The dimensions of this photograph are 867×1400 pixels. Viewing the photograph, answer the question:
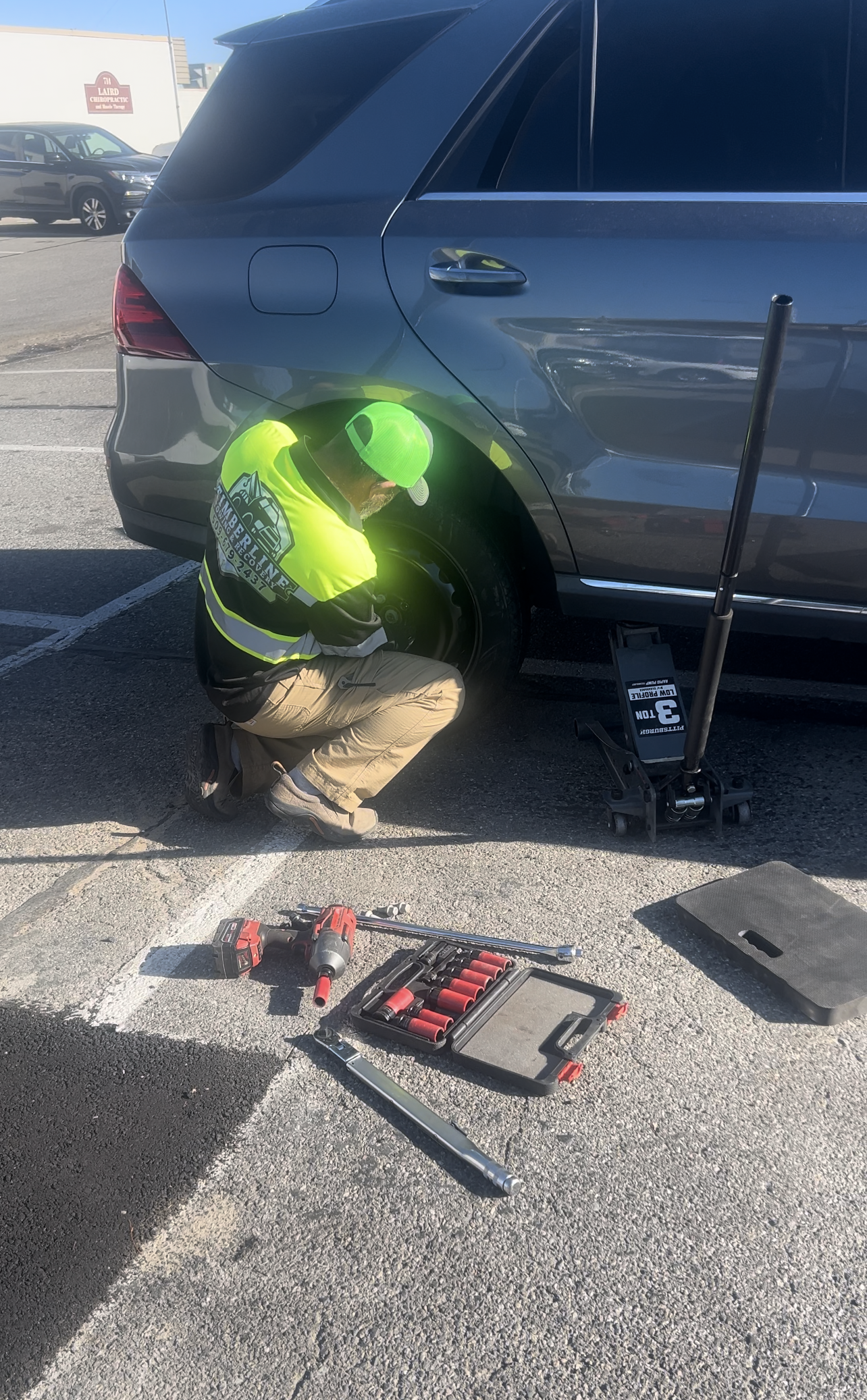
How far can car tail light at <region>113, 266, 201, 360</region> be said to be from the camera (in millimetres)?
3432

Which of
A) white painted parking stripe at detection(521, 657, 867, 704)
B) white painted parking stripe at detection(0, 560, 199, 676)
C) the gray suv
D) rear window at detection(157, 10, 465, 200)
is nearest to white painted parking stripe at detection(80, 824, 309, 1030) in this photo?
the gray suv

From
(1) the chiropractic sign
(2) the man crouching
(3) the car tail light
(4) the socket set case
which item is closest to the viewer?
(4) the socket set case

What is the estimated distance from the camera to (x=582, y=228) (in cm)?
298

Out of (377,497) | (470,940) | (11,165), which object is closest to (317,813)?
(470,940)

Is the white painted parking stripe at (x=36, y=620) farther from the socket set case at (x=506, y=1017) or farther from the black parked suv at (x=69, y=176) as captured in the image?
the black parked suv at (x=69, y=176)

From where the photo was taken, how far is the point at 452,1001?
255 cm

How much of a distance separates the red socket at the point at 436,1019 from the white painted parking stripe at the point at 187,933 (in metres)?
0.64

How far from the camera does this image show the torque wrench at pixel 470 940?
2.71 meters

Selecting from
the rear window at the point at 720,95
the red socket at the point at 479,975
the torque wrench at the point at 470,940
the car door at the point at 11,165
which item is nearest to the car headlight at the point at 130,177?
the car door at the point at 11,165

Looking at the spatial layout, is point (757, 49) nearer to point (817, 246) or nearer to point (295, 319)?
point (817, 246)

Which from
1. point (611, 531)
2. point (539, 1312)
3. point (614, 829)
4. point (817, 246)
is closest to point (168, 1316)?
point (539, 1312)

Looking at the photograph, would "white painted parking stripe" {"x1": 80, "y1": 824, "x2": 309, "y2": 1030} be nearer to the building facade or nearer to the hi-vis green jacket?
the hi-vis green jacket

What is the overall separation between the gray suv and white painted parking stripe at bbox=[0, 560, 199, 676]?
1.37 metres

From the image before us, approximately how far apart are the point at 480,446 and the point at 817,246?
3.24ft
